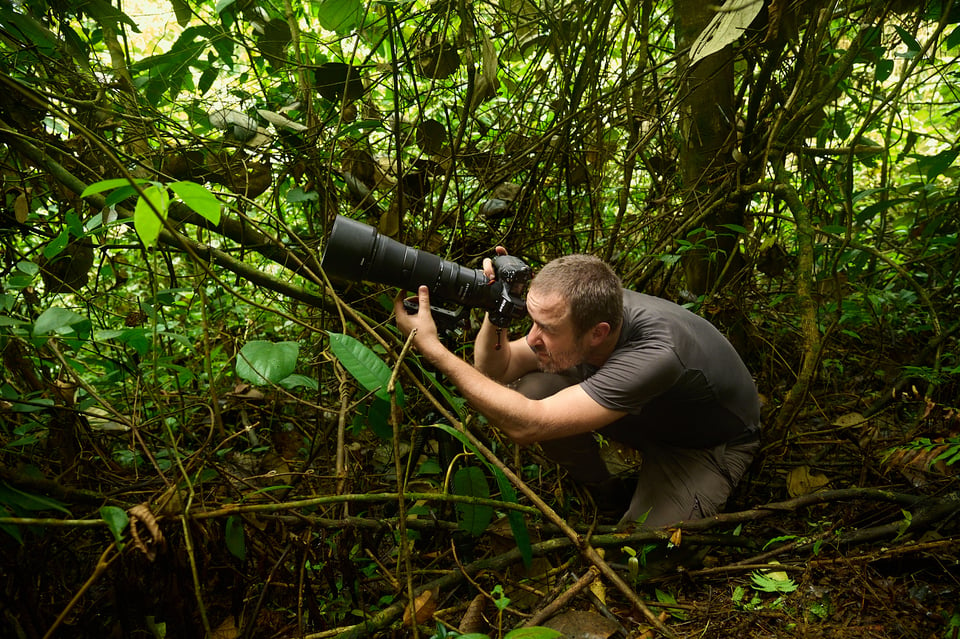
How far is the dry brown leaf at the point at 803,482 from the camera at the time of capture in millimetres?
2225

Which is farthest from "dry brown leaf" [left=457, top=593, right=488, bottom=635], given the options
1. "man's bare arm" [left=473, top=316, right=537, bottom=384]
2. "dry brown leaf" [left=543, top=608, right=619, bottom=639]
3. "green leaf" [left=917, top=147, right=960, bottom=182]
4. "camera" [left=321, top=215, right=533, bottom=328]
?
"green leaf" [left=917, top=147, right=960, bottom=182]

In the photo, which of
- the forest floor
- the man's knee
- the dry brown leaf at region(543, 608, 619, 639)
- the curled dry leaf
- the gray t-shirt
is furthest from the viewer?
the man's knee

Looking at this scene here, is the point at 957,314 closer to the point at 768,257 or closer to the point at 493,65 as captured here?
the point at 768,257

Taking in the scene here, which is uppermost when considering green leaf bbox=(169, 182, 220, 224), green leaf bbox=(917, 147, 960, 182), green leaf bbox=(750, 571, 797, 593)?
green leaf bbox=(917, 147, 960, 182)

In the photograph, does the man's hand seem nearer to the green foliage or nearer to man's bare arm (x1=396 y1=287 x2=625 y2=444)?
man's bare arm (x1=396 y1=287 x2=625 y2=444)

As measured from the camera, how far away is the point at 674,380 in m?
1.99

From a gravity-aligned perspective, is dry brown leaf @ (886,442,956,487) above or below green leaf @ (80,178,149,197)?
below

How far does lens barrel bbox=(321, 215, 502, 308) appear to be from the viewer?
5.54 feet

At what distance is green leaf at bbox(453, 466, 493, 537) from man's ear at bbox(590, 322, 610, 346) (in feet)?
2.56

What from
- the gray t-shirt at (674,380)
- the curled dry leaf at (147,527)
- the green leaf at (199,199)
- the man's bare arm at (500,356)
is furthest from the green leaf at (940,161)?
the curled dry leaf at (147,527)

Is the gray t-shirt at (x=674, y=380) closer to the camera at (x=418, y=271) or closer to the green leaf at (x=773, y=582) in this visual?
the camera at (x=418, y=271)

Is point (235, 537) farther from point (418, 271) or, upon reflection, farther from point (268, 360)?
point (418, 271)

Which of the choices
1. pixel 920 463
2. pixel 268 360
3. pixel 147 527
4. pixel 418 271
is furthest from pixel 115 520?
pixel 920 463

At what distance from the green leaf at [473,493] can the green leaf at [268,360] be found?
1.60ft
